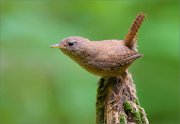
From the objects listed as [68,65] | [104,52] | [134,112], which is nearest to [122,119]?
[134,112]

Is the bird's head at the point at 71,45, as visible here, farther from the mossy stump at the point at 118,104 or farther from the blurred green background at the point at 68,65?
the blurred green background at the point at 68,65

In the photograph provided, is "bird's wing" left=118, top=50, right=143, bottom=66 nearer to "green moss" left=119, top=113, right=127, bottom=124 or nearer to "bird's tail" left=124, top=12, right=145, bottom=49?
"bird's tail" left=124, top=12, right=145, bottom=49

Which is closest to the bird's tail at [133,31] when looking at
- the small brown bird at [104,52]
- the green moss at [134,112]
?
the small brown bird at [104,52]

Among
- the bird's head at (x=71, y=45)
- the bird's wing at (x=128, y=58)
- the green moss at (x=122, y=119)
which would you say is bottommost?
the green moss at (x=122, y=119)


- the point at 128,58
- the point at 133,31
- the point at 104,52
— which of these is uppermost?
the point at 133,31

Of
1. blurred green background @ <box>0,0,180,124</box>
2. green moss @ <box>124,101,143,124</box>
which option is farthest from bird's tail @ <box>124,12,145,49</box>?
green moss @ <box>124,101,143,124</box>

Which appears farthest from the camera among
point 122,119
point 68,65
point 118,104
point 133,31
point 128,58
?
point 68,65

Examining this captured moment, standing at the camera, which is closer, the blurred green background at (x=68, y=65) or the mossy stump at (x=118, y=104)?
the mossy stump at (x=118, y=104)

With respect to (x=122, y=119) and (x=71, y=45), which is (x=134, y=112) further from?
(x=71, y=45)
